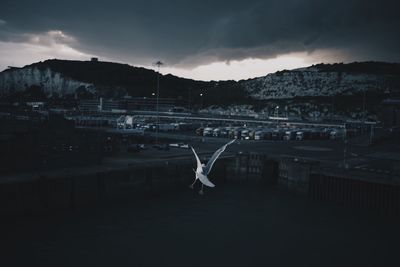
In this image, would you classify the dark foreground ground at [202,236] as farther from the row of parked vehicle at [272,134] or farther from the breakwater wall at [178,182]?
the row of parked vehicle at [272,134]

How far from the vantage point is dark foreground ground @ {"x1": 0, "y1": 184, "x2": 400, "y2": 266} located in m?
23.3

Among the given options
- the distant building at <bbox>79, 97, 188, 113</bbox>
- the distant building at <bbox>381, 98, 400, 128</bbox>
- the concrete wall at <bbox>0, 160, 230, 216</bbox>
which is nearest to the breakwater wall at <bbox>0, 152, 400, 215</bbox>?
the concrete wall at <bbox>0, 160, 230, 216</bbox>

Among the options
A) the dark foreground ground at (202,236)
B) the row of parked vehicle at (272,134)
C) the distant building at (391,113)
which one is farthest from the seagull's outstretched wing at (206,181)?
the distant building at (391,113)

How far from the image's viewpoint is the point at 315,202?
37.0m

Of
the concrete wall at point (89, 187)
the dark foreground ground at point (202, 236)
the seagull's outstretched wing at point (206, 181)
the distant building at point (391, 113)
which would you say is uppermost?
the distant building at point (391, 113)

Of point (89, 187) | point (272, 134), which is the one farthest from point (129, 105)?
point (89, 187)

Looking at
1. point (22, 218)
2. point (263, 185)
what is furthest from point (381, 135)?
point (22, 218)

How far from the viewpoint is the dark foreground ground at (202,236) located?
23.3m

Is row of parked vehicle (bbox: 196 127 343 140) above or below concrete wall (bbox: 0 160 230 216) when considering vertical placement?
above

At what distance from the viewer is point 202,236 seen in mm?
26781

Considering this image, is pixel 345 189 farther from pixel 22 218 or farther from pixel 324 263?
pixel 22 218

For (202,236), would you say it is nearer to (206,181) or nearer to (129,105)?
(206,181)

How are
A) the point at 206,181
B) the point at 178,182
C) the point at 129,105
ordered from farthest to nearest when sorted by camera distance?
the point at 129,105 < the point at 178,182 < the point at 206,181

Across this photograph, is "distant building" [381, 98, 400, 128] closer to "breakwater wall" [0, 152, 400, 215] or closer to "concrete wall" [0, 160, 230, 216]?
"breakwater wall" [0, 152, 400, 215]
